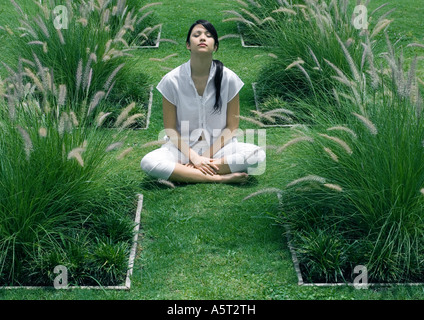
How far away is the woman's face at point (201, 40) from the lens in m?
4.94

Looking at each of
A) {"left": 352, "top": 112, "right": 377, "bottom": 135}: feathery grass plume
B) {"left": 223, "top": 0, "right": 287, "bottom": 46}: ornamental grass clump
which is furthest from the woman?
{"left": 223, "top": 0, "right": 287, "bottom": 46}: ornamental grass clump

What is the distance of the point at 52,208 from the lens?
13.3 feet

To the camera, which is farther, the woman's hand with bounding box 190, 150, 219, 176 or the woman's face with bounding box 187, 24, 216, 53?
the woman's hand with bounding box 190, 150, 219, 176

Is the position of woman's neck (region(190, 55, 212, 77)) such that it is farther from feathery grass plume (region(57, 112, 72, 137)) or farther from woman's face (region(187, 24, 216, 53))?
feathery grass plume (region(57, 112, 72, 137))

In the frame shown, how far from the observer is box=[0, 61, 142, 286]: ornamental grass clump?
389cm

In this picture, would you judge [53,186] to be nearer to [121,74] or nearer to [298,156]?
[298,156]

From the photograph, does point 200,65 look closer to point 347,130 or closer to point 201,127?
point 201,127

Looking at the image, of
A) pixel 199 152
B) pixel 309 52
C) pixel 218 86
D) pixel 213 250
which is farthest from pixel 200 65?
→ pixel 213 250

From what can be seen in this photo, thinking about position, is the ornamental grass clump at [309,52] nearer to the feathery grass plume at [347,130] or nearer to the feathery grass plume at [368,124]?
the feathery grass plume at [347,130]

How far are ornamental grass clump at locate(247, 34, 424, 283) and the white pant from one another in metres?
0.86

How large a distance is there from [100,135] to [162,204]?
616 mm

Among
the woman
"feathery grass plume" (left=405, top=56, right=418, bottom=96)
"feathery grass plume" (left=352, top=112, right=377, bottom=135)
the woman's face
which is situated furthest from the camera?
the woman

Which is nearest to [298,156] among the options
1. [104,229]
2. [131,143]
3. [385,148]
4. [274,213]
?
[274,213]

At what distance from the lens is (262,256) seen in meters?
4.20
